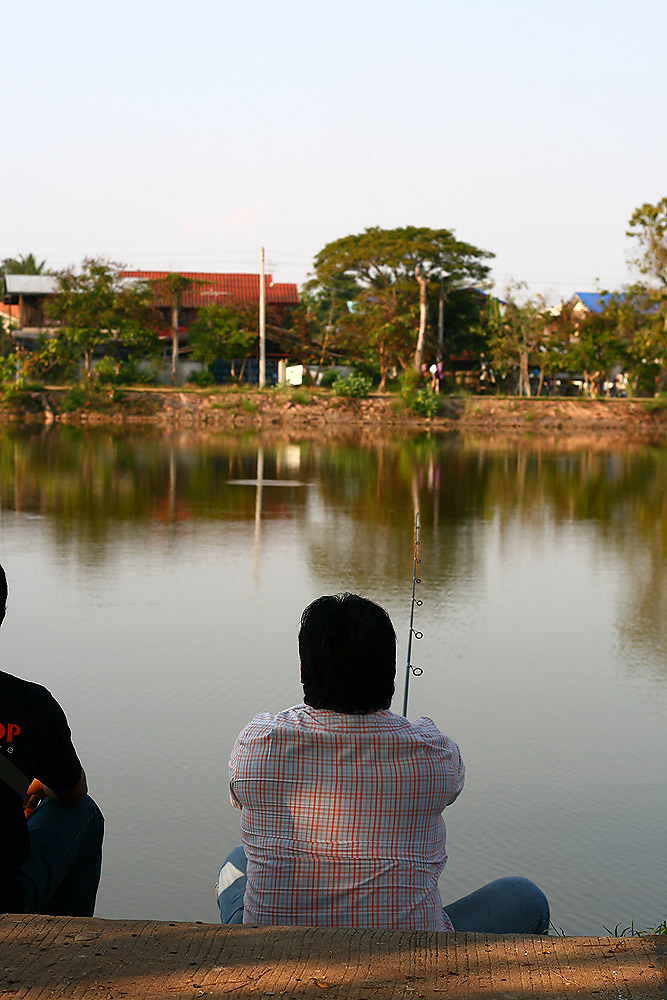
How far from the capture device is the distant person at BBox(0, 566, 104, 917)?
2.26m

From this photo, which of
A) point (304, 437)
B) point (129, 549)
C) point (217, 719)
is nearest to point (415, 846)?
point (217, 719)

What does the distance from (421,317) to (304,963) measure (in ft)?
137

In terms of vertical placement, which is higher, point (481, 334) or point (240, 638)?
point (481, 334)

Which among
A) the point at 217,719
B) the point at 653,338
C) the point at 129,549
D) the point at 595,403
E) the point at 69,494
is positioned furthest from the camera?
the point at 595,403

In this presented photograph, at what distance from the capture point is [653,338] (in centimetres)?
3956

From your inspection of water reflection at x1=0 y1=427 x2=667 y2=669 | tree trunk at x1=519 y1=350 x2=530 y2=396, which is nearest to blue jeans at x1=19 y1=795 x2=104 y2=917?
water reflection at x1=0 y1=427 x2=667 y2=669

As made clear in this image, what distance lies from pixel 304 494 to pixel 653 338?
1024 inches

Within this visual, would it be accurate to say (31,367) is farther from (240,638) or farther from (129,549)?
(240,638)

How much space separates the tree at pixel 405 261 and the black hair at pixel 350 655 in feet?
135

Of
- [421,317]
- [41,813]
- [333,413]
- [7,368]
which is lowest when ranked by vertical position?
[333,413]

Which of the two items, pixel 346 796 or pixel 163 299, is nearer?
pixel 346 796

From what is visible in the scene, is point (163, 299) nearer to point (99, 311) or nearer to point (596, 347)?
point (99, 311)

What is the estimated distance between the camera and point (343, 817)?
223 centimetres

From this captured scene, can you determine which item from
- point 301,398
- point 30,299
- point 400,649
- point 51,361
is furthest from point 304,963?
point 30,299
